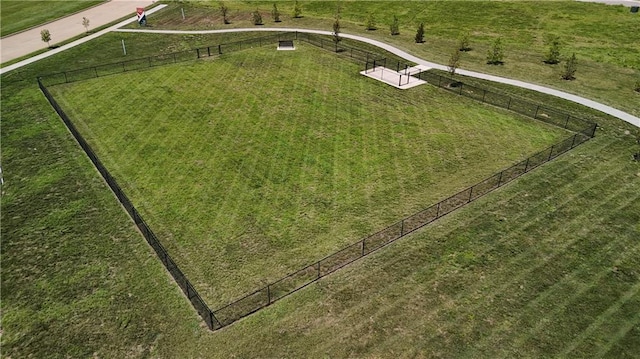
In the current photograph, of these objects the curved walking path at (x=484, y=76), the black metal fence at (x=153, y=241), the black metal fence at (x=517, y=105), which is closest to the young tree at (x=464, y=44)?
the curved walking path at (x=484, y=76)

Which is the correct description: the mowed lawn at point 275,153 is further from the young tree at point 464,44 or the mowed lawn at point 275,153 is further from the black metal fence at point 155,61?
the young tree at point 464,44

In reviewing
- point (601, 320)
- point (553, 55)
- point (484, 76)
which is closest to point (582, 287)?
point (601, 320)

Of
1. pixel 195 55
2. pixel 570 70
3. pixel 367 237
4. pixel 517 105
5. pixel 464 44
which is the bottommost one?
pixel 367 237

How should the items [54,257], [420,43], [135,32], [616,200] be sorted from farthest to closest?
[135,32] < [420,43] < [616,200] < [54,257]

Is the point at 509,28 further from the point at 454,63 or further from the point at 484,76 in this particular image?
the point at 454,63

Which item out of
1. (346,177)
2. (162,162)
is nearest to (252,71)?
(162,162)

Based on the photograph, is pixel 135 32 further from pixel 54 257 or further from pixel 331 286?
pixel 331 286

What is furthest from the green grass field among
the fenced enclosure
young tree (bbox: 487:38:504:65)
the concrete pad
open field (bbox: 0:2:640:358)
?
young tree (bbox: 487:38:504:65)
